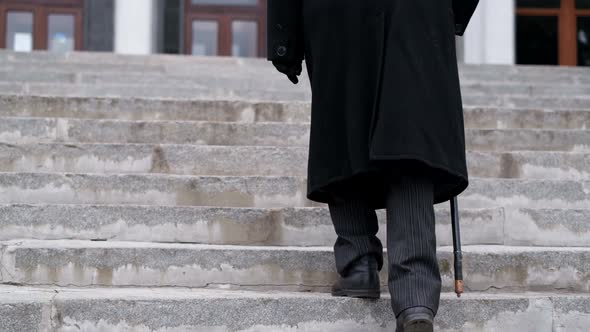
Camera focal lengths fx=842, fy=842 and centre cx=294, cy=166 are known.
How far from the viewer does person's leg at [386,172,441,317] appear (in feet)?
8.48

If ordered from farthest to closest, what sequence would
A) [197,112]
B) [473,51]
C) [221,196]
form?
[473,51] → [197,112] → [221,196]

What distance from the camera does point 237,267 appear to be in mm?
3338

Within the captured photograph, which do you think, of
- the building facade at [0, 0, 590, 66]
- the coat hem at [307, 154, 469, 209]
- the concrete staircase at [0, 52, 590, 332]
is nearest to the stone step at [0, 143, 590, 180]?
the concrete staircase at [0, 52, 590, 332]

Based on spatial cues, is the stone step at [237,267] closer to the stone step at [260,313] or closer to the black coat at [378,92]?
the stone step at [260,313]

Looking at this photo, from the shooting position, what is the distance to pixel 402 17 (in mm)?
2617

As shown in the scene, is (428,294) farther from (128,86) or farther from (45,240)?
(128,86)

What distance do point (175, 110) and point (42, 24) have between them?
10.8 m

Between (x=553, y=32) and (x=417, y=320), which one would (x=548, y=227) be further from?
(x=553, y=32)

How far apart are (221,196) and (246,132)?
102 cm

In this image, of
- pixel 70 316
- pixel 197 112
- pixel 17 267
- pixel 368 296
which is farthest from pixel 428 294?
pixel 197 112

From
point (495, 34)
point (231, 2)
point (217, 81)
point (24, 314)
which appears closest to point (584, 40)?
point (495, 34)

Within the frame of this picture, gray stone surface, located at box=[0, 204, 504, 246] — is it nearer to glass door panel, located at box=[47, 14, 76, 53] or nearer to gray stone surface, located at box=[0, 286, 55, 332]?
gray stone surface, located at box=[0, 286, 55, 332]

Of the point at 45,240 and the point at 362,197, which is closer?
the point at 362,197

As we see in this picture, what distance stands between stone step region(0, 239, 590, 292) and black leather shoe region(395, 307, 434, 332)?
73 centimetres
